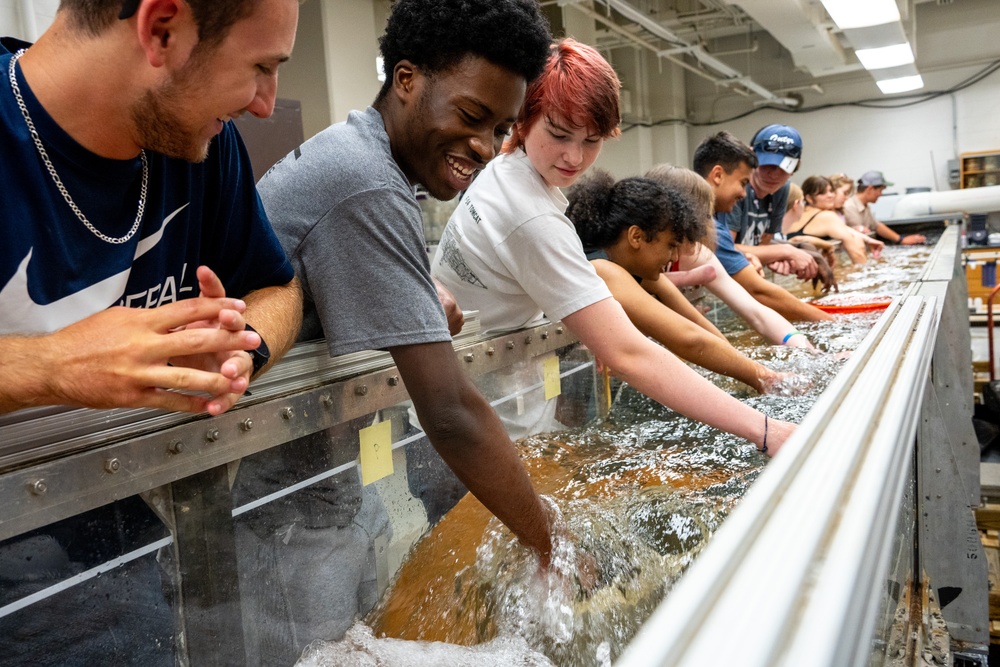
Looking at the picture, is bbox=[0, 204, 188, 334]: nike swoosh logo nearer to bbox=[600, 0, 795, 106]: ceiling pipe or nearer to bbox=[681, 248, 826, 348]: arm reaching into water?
bbox=[681, 248, 826, 348]: arm reaching into water

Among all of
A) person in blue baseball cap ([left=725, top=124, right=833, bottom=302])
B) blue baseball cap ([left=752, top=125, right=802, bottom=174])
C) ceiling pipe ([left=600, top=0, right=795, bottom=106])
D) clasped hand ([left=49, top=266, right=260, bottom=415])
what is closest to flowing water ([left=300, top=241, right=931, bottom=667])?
clasped hand ([left=49, top=266, right=260, bottom=415])

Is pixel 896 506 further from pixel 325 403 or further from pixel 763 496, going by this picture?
pixel 325 403

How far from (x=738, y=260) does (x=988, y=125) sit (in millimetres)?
9385

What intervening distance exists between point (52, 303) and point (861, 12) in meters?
6.40

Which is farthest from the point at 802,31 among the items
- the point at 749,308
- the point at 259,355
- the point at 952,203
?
the point at 259,355

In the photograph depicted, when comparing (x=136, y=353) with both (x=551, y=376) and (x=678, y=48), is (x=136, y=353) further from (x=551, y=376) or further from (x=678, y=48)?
(x=678, y=48)

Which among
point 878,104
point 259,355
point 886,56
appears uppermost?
point 878,104

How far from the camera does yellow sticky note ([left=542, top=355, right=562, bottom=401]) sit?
1.76 m

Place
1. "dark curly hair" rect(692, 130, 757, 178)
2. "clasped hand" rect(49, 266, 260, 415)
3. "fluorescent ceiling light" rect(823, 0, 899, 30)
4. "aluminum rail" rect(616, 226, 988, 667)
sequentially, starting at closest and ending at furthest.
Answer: "aluminum rail" rect(616, 226, 988, 667) < "clasped hand" rect(49, 266, 260, 415) < "dark curly hair" rect(692, 130, 757, 178) < "fluorescent ceiling light" rect(823, 0, 899, 30)

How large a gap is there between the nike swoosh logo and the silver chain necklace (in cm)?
4

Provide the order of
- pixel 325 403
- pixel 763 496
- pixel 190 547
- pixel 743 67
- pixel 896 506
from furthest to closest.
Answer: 1. pixel 743 67
2. pixel 325 403
3. pixel 190 547
4. pixel 896 506
5. pixel 763 496

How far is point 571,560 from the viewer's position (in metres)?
1.07

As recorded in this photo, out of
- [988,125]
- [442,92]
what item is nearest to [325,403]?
[442,92]

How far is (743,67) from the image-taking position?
11.4 metres
